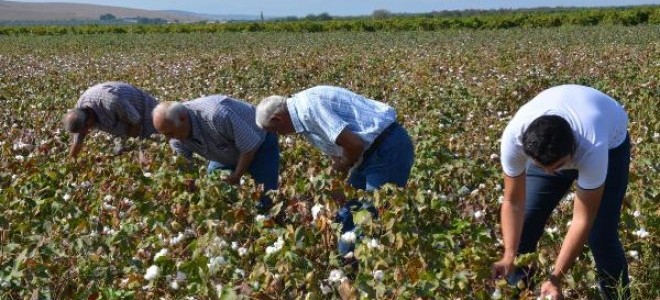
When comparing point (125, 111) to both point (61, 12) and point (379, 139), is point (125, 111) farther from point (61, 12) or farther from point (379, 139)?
point (61, 12)

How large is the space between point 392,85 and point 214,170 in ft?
24.0

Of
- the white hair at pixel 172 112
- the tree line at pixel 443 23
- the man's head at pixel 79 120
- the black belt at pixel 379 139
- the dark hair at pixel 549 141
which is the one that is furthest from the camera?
the tree line at pixel 443 23

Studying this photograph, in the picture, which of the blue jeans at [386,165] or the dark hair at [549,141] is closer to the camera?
A: the dark hair at [549,141]

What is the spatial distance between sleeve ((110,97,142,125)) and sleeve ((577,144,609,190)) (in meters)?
3.58

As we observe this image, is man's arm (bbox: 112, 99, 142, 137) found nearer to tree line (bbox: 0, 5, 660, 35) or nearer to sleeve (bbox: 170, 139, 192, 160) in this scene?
sleeve (bbox: 170, 139, 192, 160)

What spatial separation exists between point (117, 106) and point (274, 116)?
2064mm

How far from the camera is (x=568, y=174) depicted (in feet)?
10.5

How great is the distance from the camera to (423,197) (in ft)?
12.5

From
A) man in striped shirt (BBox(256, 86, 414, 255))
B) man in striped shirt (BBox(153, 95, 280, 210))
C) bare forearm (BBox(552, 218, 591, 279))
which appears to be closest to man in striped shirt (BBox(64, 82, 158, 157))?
man in striped shirt (BBox(153, 95, 280, 210))

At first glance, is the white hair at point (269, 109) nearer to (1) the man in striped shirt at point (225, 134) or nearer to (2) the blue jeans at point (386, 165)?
(2) the blue jeans at point (386, 165)

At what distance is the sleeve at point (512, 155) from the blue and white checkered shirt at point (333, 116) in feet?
3.23

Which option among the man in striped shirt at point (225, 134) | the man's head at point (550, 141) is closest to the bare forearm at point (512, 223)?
the man's head at point (550, 141)

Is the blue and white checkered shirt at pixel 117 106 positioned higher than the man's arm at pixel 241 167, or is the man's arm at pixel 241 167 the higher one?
the blue and white checkered shirt at pixel 117 106

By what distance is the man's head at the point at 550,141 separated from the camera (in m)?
2.45
